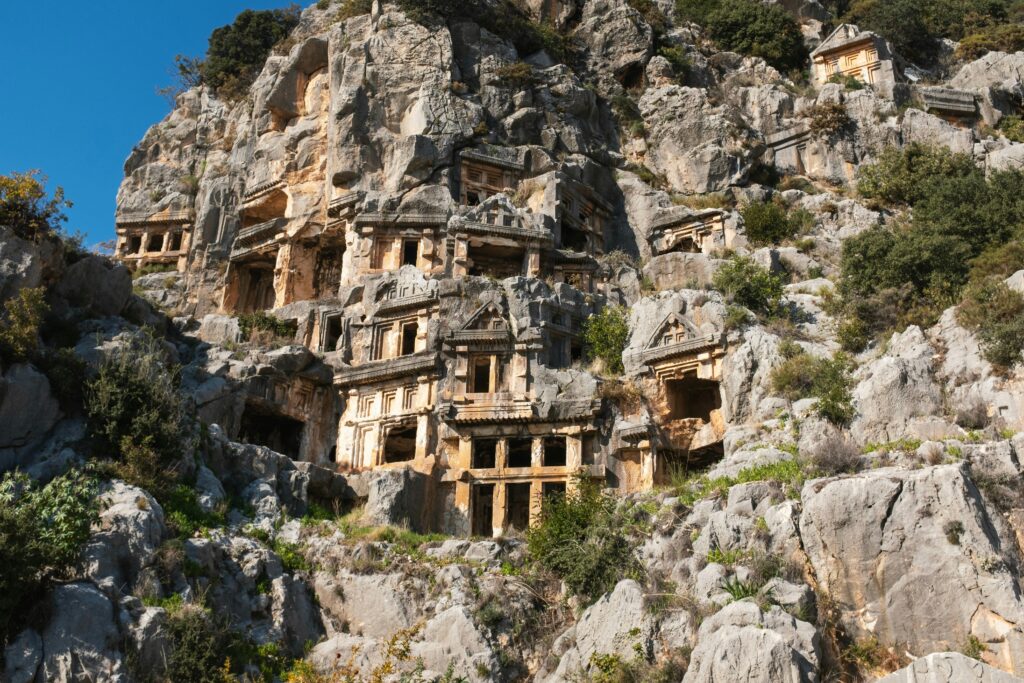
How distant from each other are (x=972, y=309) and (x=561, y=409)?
1217 cm

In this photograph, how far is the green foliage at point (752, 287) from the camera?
31.3 m

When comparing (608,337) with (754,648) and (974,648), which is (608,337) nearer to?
(754,648)

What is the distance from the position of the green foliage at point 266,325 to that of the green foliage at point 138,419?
11947mm

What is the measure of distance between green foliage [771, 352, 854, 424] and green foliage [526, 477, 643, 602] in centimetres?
→ 576

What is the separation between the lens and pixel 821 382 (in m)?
25.7

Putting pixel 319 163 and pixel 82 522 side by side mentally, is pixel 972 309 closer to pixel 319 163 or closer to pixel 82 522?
pixel 82 522

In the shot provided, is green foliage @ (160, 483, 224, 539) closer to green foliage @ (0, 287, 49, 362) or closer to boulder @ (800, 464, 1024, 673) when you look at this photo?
green foliage @ (0, 287, 49, 362)

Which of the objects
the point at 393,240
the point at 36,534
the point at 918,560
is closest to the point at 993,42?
the point at 393,240

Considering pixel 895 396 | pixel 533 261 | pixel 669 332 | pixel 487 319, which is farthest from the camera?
pixel 533 261

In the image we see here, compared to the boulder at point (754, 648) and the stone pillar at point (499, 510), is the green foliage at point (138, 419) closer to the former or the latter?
the stone pillar at point (499, 510)

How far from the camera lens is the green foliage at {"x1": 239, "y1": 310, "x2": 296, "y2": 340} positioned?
36.6 m

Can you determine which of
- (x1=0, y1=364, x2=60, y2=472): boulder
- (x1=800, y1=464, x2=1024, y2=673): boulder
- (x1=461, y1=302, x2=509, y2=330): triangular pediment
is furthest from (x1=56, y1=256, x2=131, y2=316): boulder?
(x1=800, y1=464, x2=1024, y2=673): boulder

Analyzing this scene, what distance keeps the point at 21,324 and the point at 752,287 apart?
20704 millimetres

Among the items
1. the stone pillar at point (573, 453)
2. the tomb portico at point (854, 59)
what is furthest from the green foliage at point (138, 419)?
the tomb portico at point (854, 59)
